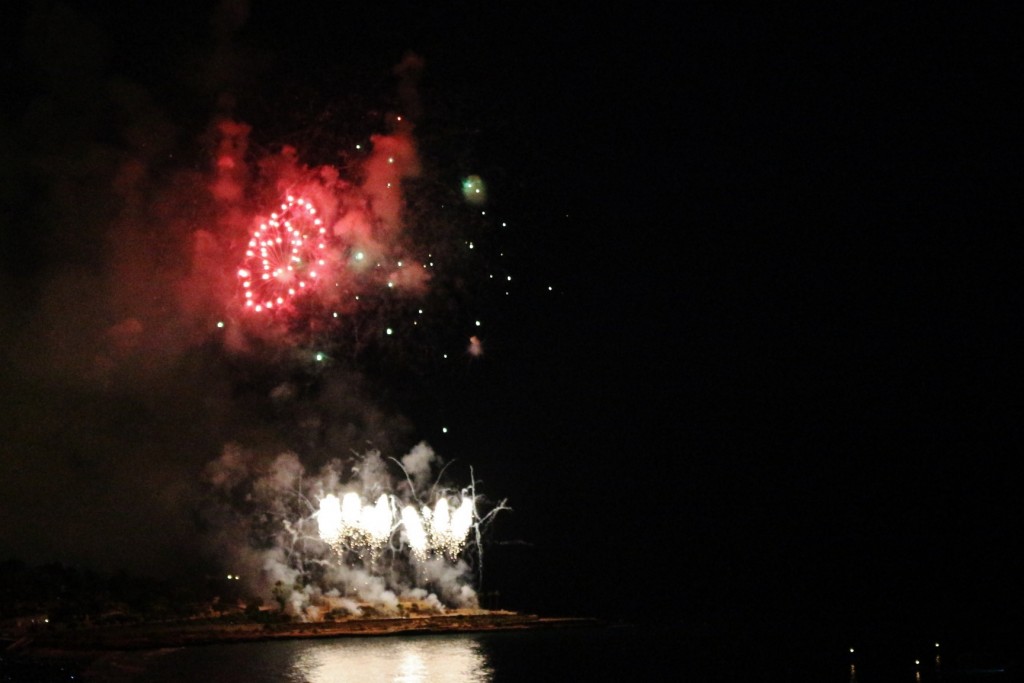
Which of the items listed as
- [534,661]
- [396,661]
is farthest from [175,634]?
[534,661]

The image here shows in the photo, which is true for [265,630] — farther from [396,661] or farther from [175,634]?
[396,661]

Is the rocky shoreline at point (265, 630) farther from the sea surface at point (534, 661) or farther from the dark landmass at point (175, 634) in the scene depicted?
the sea surface at point (534, 661)

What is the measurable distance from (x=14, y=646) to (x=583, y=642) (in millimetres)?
14776

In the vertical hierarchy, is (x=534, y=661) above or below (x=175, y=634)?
below

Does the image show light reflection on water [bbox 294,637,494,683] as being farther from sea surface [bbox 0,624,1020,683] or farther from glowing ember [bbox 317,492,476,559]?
glowing ember [bbox 317,492,476,559]

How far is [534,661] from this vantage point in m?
22.6

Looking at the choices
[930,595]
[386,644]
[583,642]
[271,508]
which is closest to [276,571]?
[271,508]

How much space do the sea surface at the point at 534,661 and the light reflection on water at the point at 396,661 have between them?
0.08 feet

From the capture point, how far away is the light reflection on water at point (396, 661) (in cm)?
1941

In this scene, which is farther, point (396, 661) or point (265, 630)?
point (265, 630)

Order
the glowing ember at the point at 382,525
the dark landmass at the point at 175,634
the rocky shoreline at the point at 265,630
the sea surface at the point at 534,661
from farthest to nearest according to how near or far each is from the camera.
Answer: the glowing ember at the point at 382,525, the rocky shoreline at the point at 265,630, the dark landmass at the point at 175,634, the sea surface at the point at 534,661

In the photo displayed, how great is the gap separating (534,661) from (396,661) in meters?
3.16

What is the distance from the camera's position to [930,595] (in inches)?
2362

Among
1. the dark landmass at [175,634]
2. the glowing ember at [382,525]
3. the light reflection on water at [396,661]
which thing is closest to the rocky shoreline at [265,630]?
the dark landmass at [175,634]
